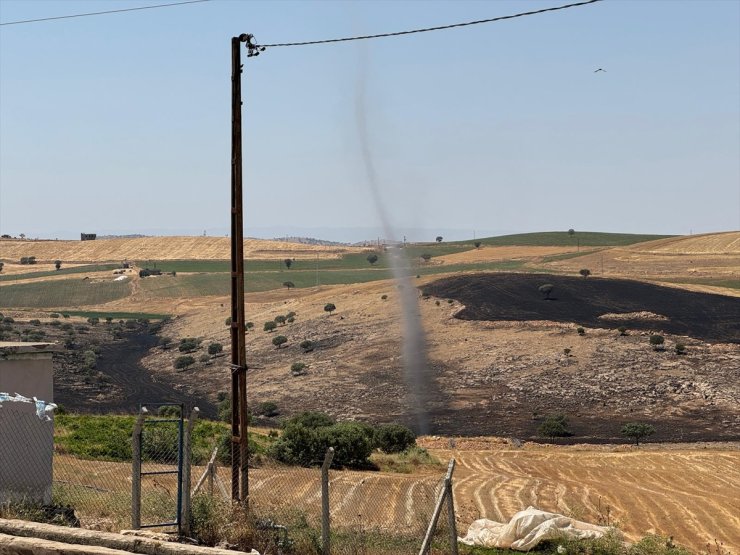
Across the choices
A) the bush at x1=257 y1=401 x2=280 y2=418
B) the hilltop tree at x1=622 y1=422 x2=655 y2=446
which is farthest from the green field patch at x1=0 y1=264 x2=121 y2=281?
the hilltop tree at x1=622 y1=422 x2=655 y2=446

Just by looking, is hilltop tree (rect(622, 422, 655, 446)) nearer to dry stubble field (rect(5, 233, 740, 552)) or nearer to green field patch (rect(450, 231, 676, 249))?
dry stubble field (rect(5, 233, 740, 552))

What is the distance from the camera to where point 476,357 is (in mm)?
82125

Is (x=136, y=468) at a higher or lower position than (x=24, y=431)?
lower

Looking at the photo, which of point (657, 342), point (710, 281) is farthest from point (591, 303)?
point (710, 281)

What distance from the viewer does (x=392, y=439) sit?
41.0 meters

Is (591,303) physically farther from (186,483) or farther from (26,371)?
(186,483)

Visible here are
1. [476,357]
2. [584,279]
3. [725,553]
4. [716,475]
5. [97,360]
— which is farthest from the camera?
[584,279]

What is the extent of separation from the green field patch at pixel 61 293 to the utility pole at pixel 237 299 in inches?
5149

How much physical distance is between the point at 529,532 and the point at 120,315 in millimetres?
122426

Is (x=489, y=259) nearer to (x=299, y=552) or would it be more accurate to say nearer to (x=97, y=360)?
(x=97, y=360)

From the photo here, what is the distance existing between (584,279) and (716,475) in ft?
253

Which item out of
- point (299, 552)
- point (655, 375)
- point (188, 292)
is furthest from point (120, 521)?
point (188, 292)

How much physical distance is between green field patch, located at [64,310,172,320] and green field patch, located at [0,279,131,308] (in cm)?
578

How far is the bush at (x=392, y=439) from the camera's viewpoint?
133 feet
